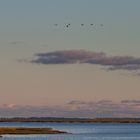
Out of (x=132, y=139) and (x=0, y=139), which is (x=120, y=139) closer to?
(x=132, y=139)

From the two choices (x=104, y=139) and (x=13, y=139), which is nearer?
(x=13, y=139)

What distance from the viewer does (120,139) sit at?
379 feet

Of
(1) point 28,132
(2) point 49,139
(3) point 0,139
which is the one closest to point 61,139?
(2) point 49,139

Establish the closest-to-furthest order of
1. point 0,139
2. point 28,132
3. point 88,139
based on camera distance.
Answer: point 0,139, point 88,139, point 28,132

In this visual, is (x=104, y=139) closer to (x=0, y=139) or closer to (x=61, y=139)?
(x=61, y=139)

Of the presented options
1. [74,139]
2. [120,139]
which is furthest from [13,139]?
[120,139]

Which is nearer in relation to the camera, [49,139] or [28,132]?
[49,139]

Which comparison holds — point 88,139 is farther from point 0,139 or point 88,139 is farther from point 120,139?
point 0,139

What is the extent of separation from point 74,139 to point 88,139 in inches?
105

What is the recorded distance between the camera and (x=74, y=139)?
11138 centimetres

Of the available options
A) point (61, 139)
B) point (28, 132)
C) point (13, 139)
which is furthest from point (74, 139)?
point (28, 132)

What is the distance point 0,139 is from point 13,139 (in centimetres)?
286

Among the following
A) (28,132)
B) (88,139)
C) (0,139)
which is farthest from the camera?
(28,132)

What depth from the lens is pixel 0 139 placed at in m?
105
